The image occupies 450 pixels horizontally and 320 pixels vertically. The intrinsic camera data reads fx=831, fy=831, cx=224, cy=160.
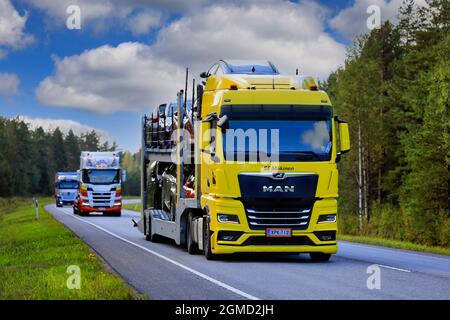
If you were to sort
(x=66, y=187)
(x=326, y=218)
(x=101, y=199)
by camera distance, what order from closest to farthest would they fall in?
(x=326, y=218) < (x=101, y=199) < (x=66, y=187)

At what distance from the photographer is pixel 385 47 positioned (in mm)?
58312

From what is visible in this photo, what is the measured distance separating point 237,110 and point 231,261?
132 inches

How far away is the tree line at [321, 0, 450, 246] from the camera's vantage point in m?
38.6

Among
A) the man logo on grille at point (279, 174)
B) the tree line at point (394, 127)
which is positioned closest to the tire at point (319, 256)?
the man logo on grille at point (279, 174)

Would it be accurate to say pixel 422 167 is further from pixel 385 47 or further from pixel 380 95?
pixel 385 47

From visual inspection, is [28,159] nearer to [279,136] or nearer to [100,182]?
[100,182]

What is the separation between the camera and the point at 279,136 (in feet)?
59.1

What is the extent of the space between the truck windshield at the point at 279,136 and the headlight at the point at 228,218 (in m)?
1.23

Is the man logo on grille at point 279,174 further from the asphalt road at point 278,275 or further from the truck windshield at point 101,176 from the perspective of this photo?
the truck windshield at point 101,176

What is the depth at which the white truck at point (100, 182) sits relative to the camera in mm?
50750

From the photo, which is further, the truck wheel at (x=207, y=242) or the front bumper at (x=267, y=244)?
the truck wheel at (x=207, y=242)

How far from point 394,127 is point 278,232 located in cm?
3645

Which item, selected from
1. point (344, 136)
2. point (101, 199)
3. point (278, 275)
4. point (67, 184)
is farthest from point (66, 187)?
point (278, 275)
